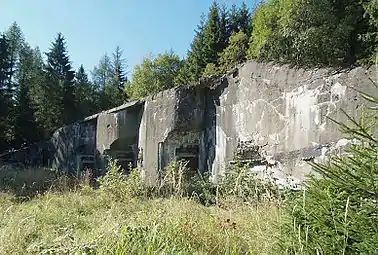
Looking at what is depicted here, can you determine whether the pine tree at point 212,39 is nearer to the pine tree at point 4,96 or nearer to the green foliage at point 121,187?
the pine tree at point 4,96

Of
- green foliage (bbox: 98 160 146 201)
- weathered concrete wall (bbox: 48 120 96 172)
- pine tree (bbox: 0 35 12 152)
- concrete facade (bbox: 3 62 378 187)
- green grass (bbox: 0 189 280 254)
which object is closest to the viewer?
green grass (bbox: 0 189 280 254)

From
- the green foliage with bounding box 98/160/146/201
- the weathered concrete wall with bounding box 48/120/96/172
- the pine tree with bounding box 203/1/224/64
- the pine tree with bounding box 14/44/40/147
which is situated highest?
the pine tree with bounding box 203/1/224/64

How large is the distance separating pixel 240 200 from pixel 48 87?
27.9 meters

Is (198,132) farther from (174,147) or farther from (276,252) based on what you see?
(276,252)

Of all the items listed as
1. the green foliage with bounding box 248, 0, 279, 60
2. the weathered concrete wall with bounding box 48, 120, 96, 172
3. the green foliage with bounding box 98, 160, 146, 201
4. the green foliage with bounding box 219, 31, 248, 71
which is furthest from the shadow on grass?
the green foliage with bounding box 219, 31, 248, 71

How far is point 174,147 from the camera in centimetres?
1194

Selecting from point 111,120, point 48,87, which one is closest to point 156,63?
point 48,87

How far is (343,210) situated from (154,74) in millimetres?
37750

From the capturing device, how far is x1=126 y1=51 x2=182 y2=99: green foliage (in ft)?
128

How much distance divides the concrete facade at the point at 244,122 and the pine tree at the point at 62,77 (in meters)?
16.6

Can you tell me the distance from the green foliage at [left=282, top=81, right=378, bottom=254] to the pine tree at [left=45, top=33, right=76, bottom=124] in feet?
96.8

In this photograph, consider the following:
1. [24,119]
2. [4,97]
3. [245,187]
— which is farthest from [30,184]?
[24,119]

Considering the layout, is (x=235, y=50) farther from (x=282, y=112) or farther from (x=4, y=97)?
(x=282, y=112)

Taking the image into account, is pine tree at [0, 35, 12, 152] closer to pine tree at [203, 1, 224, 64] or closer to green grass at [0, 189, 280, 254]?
pine tree at [203, 1, 224, 64]
